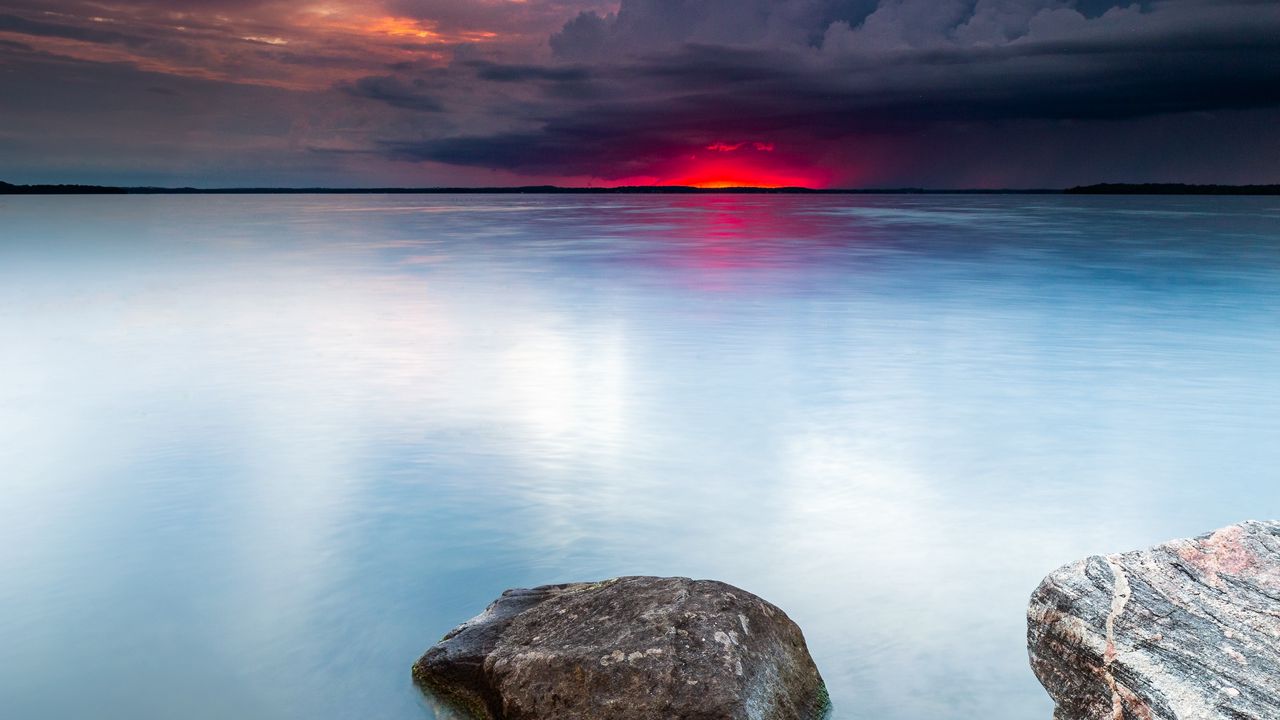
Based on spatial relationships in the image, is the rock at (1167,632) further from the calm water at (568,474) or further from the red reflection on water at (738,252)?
the red reflection on water at (738,252)

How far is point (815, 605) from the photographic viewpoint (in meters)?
5.03

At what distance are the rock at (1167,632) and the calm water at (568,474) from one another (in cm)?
93

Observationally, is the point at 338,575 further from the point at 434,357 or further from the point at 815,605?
the point at 434,357

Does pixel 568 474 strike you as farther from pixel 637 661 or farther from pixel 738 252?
pixel 738 252

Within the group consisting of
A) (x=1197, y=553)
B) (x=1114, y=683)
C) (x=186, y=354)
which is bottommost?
(x=186, y=354)

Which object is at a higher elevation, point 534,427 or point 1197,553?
point 1197,553

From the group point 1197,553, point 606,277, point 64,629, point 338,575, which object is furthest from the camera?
point 606,277

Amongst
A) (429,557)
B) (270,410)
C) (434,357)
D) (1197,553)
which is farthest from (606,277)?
(1197,553)

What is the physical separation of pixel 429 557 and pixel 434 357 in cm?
636

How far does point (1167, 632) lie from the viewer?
3.11 metres

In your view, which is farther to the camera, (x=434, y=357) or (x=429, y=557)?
(x=434, y=357)

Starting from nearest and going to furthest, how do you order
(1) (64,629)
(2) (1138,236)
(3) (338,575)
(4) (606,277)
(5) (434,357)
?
(1) (64,629) → (3) (338,575) → (5) (434,357) → (4) (606,277) → (2) (1138,236)

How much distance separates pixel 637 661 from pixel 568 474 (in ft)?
Answer: 11.9

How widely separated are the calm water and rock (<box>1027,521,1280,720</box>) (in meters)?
0.93
